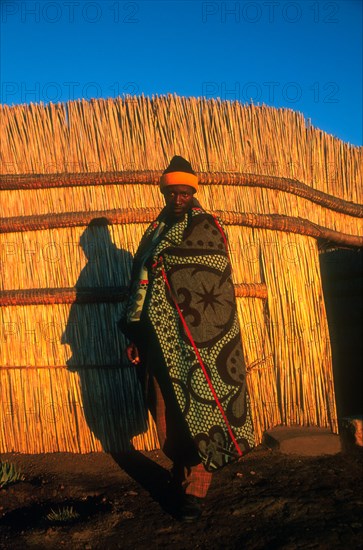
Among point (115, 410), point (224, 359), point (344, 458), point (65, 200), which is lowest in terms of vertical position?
point (344, 458)

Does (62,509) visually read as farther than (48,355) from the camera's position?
No

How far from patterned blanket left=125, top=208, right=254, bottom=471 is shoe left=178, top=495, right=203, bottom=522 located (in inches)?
7.8

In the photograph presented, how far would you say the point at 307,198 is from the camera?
461 centimetres

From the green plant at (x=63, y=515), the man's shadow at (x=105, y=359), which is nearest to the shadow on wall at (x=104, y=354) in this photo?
the man's shadow at (x=105, y=359)

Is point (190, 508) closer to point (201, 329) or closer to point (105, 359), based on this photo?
point (201, 329)

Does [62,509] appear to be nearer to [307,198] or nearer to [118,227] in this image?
[118,227]

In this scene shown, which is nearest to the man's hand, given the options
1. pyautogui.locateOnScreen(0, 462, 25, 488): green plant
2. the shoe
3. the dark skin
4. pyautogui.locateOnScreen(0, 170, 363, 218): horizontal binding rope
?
the dark skin

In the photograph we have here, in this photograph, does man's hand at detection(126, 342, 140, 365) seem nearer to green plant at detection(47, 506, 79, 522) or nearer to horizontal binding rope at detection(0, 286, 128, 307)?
green plant at detection(47, 506, 79, 522)

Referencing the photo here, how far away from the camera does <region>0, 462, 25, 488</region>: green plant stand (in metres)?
3.35

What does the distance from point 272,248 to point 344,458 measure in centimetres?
168

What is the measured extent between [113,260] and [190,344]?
4.80 feet

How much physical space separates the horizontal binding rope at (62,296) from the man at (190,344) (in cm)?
95

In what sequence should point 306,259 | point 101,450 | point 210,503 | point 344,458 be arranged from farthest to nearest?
point 306,259 < point 101,450 < point 344,458 < point 210,503

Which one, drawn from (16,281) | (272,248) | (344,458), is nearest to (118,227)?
(16,281)
